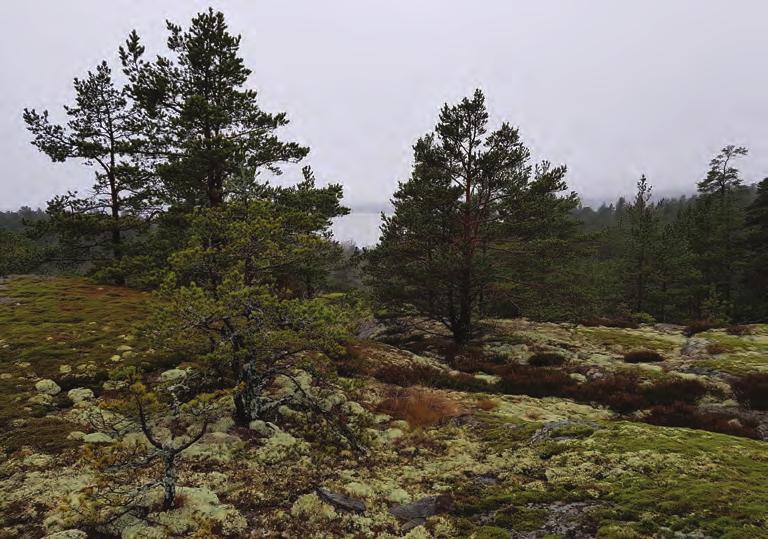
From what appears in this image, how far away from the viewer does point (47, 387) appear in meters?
10.4

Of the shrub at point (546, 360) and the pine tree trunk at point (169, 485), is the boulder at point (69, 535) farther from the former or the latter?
the shrub at point (546, 360)

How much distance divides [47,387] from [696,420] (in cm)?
1839

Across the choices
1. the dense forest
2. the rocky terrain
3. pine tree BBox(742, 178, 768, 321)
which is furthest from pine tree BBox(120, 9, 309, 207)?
pine tree BBox(742, 178, 768, 321)

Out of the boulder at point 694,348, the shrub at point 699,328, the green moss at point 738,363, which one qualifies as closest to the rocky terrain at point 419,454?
the green moss at point 738,363

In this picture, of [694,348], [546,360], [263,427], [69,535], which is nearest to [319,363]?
[263,427]

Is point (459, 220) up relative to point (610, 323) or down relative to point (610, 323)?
up

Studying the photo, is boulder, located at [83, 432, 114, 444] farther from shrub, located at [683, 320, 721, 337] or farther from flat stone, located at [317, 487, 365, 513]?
shrub, located at [683, 320, 721, 337]

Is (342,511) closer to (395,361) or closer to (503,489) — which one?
(503,489)

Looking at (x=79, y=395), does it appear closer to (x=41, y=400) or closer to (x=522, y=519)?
(x=41, y=400)

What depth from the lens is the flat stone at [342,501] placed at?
611cm

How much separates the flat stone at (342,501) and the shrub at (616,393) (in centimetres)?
1070

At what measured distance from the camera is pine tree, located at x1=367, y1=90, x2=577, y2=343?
733 inches

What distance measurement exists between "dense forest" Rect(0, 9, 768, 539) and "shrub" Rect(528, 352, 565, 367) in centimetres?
10

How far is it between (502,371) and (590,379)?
11.2 ft
